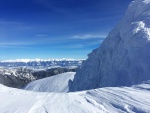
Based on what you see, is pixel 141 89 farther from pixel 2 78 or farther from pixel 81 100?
pixel 2 78

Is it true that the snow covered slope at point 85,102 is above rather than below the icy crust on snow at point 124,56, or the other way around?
below

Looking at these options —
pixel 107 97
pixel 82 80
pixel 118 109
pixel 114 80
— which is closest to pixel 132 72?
pixel 114 80

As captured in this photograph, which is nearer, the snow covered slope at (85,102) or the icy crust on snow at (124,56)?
the snow covered slope at (85,102)

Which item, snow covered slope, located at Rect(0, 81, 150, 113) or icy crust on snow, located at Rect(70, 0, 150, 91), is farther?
icy crust on snow, located at Rect(70, 0, 150, 91)

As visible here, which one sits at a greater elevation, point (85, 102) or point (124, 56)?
point (124, 56)
